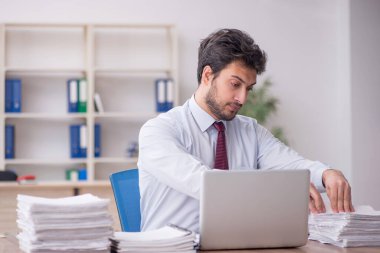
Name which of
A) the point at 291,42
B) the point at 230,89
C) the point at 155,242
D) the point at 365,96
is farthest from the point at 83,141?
the point at 155,242

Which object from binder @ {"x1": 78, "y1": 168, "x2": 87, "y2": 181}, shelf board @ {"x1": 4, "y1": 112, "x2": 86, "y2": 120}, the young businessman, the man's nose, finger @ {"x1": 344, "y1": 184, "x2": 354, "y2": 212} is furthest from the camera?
binder @ {"x1": 78, "y1": 168, "x2": 87, "y2": 181}

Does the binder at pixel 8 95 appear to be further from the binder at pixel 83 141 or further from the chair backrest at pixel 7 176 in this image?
the chair backrest at pixel 7 176

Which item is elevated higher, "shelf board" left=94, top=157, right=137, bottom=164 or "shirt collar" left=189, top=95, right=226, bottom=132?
"shirt collar" left=189, top=95, right=226, bottom=132

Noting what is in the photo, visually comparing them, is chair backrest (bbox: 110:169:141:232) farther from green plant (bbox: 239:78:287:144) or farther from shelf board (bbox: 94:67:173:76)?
green plant (bbox: 239:78:287:144)

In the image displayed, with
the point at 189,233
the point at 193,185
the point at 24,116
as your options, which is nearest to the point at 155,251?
the point at 189,233

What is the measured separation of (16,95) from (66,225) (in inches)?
176

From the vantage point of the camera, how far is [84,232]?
1.71m

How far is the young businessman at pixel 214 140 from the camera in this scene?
7.52ft

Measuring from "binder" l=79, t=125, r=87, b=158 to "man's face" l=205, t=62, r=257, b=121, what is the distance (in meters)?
3.58

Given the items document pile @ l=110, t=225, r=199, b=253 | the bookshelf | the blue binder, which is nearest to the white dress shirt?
document pile @ l=110, t=225, r=199, b=253

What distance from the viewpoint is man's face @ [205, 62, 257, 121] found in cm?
251

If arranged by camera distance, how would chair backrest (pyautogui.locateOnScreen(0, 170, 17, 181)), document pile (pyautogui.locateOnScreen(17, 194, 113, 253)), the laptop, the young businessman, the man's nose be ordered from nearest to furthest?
document pile (pyautogui.locateOnScreen(17, 194, 113, 253))
the laptop
the young businessman
the man's nose
chair backrest (pyautogui.locateOnScreen(0, 170, 17, 181))

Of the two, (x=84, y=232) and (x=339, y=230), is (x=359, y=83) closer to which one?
(x=339, y=230)

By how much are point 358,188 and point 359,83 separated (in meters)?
1.01
